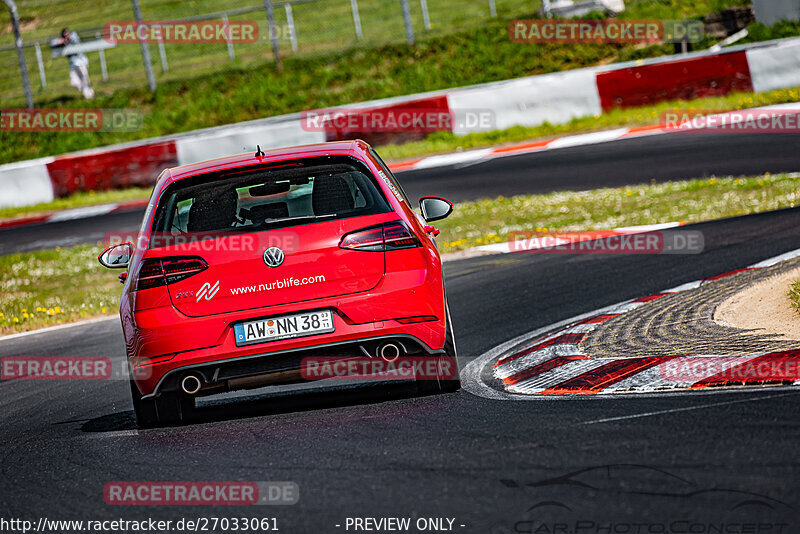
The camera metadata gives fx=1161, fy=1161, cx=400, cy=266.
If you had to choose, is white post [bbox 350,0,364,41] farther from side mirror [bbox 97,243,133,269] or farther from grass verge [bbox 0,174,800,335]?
side mirror [bbox 97,243,133,269]

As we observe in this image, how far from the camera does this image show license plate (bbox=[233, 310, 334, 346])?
5.99 m

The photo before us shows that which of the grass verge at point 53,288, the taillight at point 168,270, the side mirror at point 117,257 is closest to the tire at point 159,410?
the taillight at point 168,270

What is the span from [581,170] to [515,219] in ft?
8.65

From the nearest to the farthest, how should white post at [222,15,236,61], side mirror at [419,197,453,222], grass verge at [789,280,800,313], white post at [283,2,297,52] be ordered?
grass verge at [789,280,800,313], side mirror at [419,197,453,222], white post at [283,2,297,52], white post at [222,15,236,61]

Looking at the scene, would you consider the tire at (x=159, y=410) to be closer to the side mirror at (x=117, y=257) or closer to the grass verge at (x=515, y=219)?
the side mirror at (x=117, y=257)

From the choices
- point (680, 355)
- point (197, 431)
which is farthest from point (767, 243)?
point (197, 431)

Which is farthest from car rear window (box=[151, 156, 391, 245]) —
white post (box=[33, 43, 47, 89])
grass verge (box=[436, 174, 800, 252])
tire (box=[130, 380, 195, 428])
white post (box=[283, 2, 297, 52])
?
white post (box=[33, 43, 47, 89])

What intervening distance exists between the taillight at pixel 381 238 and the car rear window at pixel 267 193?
0.12 metres

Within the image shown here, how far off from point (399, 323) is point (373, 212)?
24.5 inches

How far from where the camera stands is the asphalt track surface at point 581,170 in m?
16.0

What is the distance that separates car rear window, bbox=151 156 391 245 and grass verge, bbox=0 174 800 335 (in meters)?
6.94

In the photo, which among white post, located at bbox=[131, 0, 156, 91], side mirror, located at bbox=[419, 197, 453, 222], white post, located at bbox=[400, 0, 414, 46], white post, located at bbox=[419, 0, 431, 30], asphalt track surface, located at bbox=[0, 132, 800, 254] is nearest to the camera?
side mirror, located at bbox=[419, 197, 453, 222]

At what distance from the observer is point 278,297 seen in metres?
6.01

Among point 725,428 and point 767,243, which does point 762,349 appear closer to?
point 725,428
